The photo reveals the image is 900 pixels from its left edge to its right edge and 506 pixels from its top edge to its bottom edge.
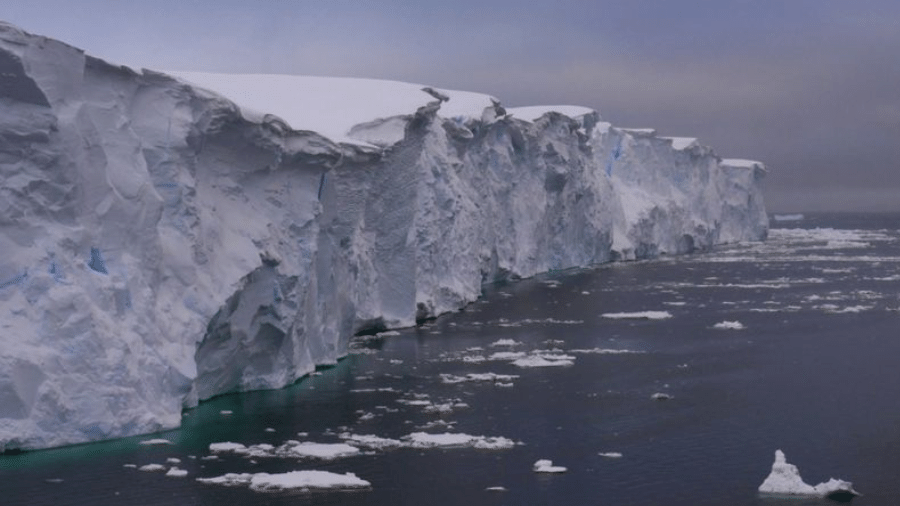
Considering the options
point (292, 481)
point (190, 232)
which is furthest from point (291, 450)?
point (190, 232)

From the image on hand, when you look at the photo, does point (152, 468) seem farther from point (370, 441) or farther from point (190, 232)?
point (190, 232)

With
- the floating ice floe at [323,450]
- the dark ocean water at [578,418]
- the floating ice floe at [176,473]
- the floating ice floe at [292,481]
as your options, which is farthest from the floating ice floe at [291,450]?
the floating ice floe at [176,473]

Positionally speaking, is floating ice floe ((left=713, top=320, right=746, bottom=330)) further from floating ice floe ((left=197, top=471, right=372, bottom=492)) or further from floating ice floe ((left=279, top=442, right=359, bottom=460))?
floating ice floe ((left=197, top=471, right=372, bottom=492))

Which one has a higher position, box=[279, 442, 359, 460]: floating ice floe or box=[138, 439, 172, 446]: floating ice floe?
box=[138, 439, 172, 446]: floating ice floe

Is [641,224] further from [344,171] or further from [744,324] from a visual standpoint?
[344,171]

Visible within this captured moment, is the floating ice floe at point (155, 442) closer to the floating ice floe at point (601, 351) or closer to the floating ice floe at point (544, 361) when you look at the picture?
the floating ice floe at point (544, 361)

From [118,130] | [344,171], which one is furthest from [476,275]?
[118,130]

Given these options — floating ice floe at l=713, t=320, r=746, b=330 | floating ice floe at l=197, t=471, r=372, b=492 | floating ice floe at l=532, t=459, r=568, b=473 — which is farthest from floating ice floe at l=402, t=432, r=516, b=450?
floating ice floe at l=713, t=320, r=746, b=330
